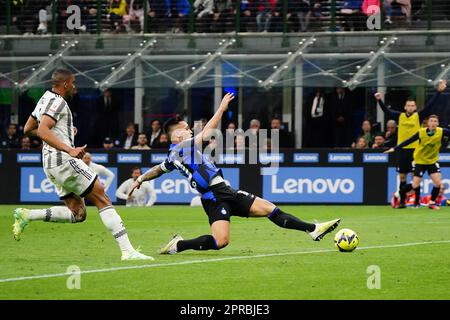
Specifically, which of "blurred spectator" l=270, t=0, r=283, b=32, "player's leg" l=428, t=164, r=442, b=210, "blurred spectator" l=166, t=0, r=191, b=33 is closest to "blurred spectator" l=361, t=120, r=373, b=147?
"player's leg" l=428, t=164, r=442, b=210

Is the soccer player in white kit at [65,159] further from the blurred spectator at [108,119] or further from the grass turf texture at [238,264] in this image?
the blurred spectator at [108,119]

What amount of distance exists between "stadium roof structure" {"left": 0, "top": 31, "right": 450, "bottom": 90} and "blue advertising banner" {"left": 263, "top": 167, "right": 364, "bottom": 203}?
2.55m

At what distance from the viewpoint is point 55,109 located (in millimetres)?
13242

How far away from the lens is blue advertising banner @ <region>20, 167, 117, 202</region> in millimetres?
29156

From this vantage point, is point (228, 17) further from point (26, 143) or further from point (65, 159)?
point (65, 159)

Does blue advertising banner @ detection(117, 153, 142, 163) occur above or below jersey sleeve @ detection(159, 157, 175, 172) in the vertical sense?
below

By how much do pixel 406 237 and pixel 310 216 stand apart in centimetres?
603

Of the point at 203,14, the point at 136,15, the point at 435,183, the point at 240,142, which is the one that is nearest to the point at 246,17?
the point at 203,14

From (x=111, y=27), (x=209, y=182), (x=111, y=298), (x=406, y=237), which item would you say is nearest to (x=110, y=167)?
(x=111, y=27)

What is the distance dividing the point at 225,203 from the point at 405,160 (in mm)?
12684

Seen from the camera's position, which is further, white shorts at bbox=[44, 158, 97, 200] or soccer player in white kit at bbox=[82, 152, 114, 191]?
soccer player in white kit at bbox=[82, 152, 114, 191]

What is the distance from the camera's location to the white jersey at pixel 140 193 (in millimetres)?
28000

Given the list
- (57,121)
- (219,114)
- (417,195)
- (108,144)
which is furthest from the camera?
(108,144)

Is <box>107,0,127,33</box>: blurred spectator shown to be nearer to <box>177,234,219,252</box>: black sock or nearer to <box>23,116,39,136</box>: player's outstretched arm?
<box>23,116,39,136</box>: player's outstretched arm
